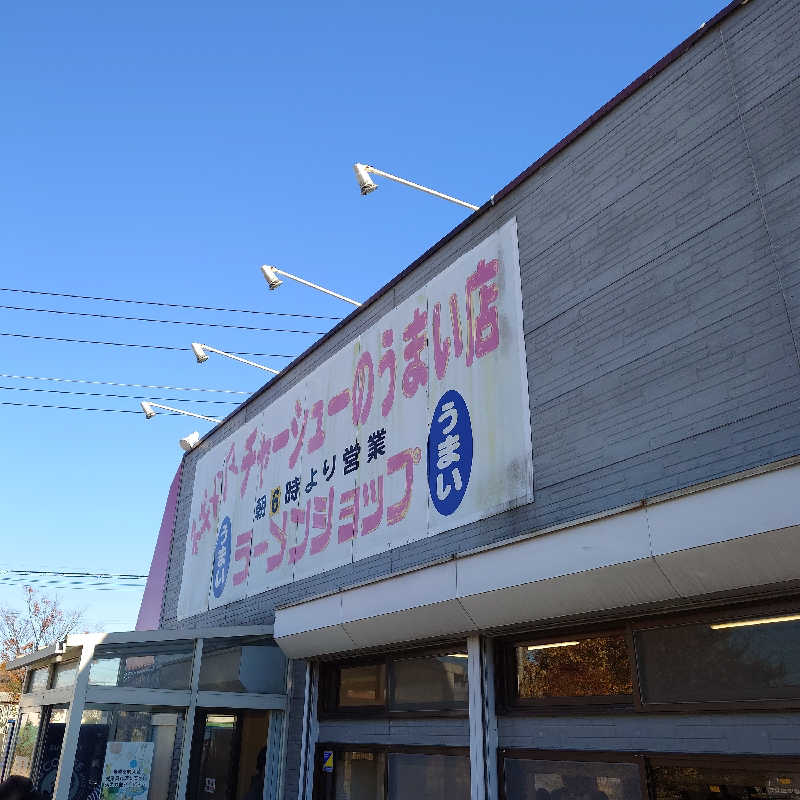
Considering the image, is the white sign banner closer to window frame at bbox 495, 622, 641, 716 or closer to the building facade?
the building facade

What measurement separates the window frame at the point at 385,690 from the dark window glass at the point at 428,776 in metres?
0.42

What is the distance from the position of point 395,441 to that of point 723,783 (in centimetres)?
547

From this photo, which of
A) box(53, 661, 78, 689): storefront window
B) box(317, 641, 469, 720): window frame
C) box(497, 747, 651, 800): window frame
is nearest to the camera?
box(497, 747, 651, 800): window frame

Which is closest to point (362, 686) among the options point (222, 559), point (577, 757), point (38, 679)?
point (577, 757)

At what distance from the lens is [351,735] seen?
9.38m

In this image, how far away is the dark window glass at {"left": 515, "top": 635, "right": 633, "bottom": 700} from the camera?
6.66 metres

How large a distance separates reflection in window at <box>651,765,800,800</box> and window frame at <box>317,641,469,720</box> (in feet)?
7.56

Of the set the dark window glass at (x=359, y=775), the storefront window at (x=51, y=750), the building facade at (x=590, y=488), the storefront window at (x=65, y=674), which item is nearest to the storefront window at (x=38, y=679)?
the storefront window at (x=65, y=674)

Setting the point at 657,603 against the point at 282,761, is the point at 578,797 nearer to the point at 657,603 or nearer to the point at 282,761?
the point at 657,603

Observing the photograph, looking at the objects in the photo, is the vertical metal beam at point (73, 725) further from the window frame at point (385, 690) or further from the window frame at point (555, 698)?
the window frame at point (555, 698)

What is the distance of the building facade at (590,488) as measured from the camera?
5.77 metres

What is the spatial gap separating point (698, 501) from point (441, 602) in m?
3.05

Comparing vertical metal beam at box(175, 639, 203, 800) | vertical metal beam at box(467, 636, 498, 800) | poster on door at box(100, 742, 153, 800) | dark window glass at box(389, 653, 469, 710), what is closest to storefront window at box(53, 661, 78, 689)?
poster on door at box(100, 742, 153, 800)

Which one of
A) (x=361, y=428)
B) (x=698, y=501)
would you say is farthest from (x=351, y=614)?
(x=698, y=501)
